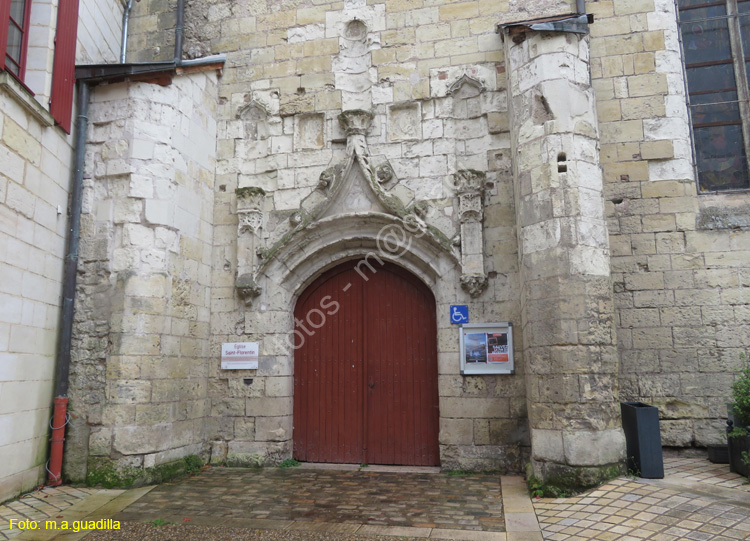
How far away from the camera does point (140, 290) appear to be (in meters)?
5.30

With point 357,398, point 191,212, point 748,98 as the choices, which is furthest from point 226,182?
point 748,98

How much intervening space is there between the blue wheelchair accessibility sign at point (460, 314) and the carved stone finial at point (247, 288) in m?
2.08

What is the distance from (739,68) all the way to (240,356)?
601cm

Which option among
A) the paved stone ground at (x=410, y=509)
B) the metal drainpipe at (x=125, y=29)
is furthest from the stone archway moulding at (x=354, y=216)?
the metal drainpipe at (x=125, y=29)

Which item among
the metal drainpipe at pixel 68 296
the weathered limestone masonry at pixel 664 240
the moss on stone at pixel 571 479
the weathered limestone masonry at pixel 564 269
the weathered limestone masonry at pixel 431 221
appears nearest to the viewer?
the moss on stone at pixel 571 479

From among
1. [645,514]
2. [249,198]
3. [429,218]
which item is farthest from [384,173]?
[645,514]

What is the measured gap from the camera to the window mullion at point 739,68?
230 inches

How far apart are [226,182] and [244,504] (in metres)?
3.57

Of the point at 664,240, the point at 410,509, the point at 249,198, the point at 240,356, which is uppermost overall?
the point at 249,198

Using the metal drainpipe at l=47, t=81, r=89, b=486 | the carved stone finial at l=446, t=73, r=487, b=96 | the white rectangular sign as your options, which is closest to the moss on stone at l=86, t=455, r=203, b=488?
the metal drainpipe at l=47, t=81, r=89, b=486

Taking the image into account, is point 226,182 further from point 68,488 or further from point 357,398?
point 68,488

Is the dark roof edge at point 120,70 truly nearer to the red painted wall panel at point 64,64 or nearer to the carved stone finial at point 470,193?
the red painted wall panel at point 64,64

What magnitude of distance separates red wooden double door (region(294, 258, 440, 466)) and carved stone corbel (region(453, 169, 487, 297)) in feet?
1.89

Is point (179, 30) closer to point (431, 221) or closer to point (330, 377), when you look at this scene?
point (431, 221)
